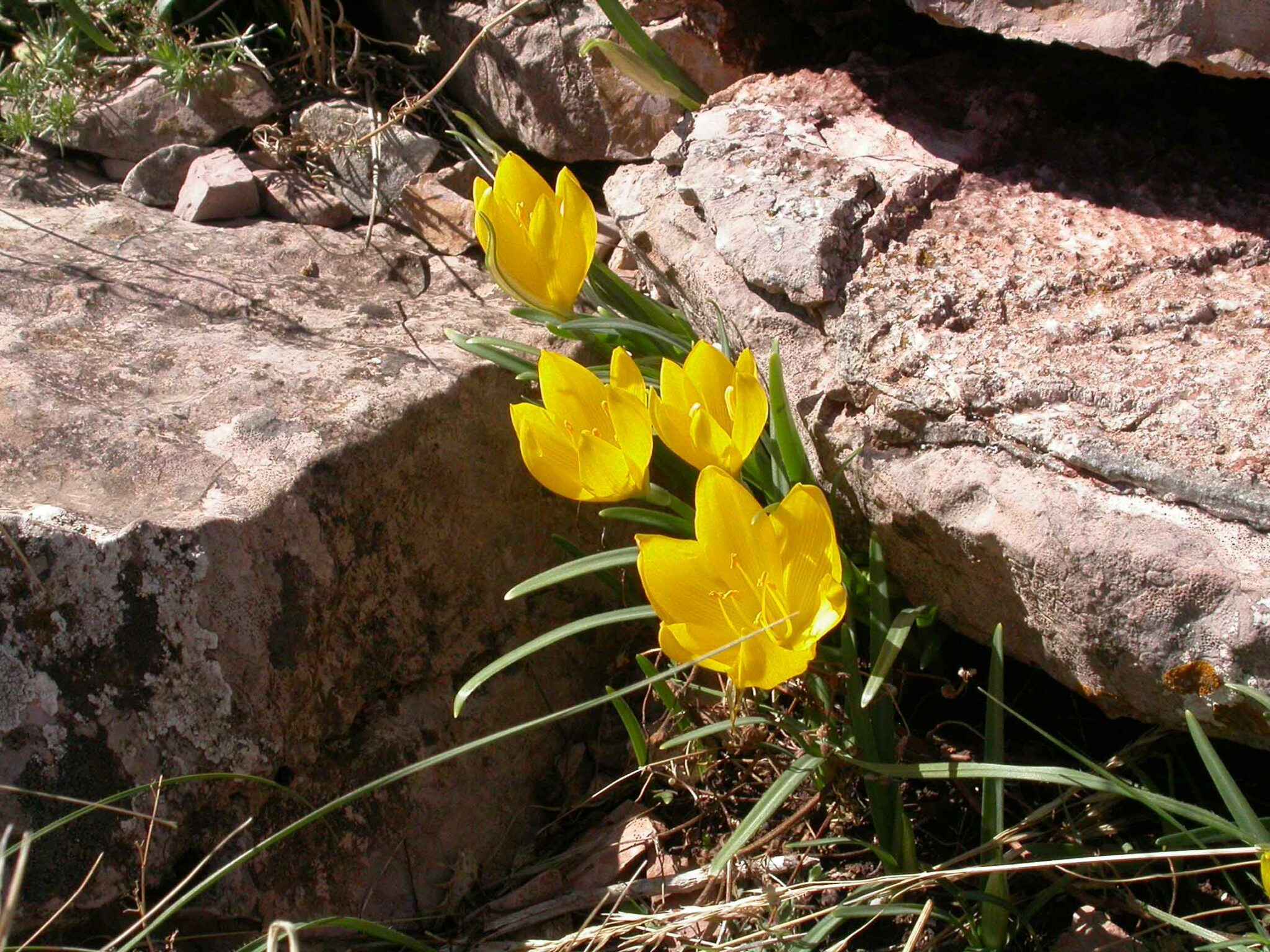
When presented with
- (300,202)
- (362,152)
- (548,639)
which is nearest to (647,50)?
(362,152)

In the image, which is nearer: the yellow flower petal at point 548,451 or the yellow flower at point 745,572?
the yellow flower at point 745,572

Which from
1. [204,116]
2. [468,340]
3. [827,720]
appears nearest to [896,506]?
[827,720]

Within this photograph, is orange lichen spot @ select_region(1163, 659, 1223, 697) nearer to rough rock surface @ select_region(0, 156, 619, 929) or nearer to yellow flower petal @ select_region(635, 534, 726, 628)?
yellow flower petal @ select_region(635, 534, 726, 628)

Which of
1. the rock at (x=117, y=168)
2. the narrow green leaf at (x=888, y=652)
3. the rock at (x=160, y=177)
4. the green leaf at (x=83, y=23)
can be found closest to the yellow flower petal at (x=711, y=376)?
the narrow green leaf at (x=888, y=652)

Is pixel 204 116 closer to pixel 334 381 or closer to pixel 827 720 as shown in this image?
pixel 334 381

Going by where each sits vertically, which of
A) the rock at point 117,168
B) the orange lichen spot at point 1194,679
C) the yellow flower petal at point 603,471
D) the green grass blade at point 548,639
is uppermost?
the rock at point 117,168

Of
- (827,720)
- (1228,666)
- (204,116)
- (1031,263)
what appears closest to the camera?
(1228,666)

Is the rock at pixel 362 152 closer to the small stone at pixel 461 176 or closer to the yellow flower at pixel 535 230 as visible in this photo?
the small stone at pixel 461 176
